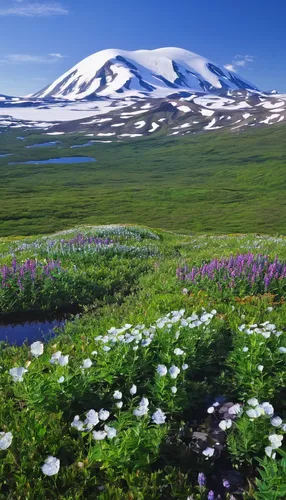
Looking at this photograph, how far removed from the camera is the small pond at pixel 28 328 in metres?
8.85

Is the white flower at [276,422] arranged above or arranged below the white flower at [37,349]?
below

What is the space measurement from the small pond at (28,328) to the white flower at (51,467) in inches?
176

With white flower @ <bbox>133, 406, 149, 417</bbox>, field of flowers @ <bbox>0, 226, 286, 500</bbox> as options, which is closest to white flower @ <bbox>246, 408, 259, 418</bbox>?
field of flowers @ <bbox>0, 226, 286, 500</bbox>

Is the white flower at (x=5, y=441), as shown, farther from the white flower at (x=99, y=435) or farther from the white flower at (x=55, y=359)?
the white flower at (x=55, y=359)

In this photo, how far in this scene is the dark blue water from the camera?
8.77 meters

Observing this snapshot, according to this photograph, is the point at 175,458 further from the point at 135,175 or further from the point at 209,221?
Result: the point at 135,175

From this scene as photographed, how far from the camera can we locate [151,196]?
437ft

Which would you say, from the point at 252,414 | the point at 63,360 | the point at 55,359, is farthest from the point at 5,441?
the point at 252,414

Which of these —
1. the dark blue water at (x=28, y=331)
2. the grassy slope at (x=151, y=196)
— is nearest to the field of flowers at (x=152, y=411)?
the dark blue water at (x=28, y=331)

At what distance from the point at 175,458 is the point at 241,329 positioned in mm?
2400

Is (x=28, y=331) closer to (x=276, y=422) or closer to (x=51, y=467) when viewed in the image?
(x=51, y=467)

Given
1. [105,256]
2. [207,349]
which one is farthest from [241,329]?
[105,256]

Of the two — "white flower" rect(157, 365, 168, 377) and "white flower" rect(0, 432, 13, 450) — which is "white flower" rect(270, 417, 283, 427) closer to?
"white flower" rect(157, 365, 168, 377)

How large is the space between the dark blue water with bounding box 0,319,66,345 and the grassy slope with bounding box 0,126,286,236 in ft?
256
